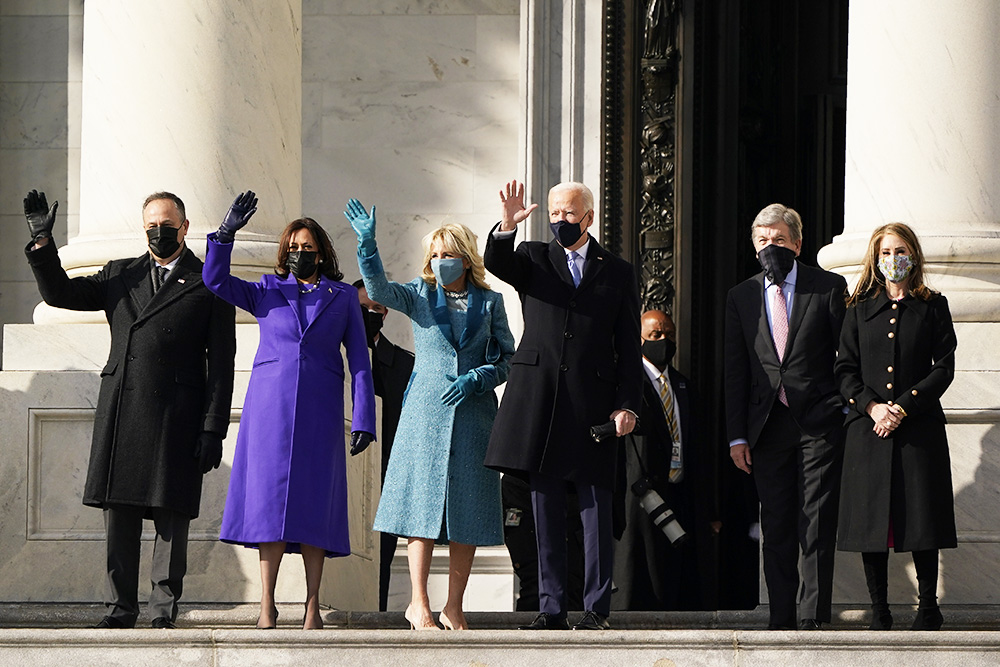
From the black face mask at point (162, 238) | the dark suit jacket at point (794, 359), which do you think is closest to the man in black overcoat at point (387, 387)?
the black face mask at point (162, 238)

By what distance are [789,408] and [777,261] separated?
0.79 meters

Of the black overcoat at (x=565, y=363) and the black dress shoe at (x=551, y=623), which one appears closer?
the black dress shoe at (x=551, y=623)

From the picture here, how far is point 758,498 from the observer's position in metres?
11.4

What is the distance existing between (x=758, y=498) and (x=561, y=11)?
18.9 feet

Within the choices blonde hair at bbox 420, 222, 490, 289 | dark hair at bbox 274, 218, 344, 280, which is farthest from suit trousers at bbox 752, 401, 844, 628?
dark hair at bbox 274, 218, 344, 280

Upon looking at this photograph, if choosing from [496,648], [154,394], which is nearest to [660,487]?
[154,394]

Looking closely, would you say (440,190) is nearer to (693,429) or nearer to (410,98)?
(410,98)

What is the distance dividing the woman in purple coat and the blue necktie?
1.14 m

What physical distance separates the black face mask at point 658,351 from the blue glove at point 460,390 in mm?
2812

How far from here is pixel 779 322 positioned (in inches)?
428

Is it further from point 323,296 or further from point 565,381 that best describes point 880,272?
point 323,296

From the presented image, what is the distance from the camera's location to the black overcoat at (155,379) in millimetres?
10312

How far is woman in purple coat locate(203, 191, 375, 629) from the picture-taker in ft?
33.2

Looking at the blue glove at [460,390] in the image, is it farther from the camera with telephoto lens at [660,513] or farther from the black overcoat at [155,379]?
the camera with telephoto lens at [660,513]
